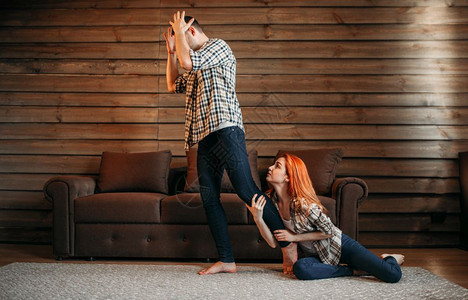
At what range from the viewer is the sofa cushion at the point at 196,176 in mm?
3678

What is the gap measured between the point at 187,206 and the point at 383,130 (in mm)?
1970

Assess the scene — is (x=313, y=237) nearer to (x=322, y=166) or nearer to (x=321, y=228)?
(x=321, y=228)

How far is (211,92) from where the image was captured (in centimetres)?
267

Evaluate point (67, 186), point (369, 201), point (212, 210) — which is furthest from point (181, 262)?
point (369, 201)

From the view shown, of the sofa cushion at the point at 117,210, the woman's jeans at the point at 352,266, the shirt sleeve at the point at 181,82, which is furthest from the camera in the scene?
the sofa cushion at the point at 117,210

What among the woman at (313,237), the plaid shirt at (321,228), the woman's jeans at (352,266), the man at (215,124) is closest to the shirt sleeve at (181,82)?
the man at (215,124)

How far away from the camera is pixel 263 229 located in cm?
265

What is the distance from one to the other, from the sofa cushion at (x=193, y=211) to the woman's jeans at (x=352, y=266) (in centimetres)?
79

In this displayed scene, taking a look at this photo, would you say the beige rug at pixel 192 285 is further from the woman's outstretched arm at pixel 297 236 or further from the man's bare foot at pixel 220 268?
the woman's outstretched arm at pixel 297 236

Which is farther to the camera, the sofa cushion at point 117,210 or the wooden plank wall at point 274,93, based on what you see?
the wooden plank wall at point 274,93

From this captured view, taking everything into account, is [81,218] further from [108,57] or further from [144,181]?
[108,57]

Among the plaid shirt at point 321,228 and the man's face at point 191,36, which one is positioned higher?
the man's face at point 191,36

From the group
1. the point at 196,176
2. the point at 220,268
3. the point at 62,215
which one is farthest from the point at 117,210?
the point at 220,268

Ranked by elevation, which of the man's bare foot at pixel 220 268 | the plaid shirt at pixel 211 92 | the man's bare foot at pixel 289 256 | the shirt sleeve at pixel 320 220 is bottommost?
the man's bare foot at pixel 220 268
